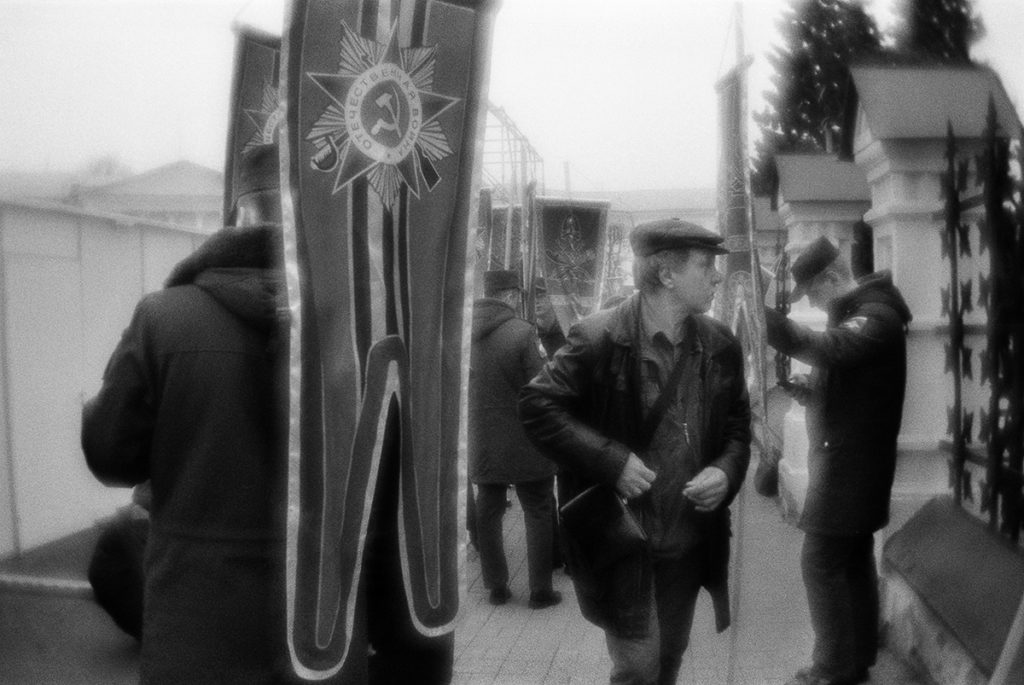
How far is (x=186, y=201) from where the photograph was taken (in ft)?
42.5

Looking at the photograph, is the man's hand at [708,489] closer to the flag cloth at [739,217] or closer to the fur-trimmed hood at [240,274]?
the flag cloth at [739,217]

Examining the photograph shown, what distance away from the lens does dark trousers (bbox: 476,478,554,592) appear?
6453 millimetres

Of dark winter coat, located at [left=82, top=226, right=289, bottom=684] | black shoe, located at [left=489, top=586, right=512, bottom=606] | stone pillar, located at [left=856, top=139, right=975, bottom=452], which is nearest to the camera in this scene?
dark winter coat, located at [left=82, top=226, right=289, bottom=684]

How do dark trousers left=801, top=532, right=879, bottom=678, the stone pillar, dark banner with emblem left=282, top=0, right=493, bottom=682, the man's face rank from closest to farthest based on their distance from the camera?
1. dark banner with emblem left=282, top=0, right=493, bottom=682
2. the man's face
3. dark trousers left=801, top=532, right=879, bottom=678
4. the stone pillar

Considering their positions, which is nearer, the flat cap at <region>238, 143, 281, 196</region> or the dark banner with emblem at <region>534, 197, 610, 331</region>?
the flat cap at <region>238, 143, 281, 196</region>

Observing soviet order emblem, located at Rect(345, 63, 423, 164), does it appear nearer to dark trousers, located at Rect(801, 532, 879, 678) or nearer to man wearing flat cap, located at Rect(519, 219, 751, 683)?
man wearing flat cap, located at Rect(519, 219, 751, 683)

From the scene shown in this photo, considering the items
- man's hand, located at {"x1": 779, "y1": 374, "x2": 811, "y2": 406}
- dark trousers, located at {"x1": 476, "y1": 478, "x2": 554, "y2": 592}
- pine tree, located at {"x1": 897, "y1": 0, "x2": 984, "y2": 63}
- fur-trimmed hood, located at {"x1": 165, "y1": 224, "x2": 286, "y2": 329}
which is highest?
pine tree, located at {"x1": 897, "y1": 0, "x2": 984, "y2": 63}

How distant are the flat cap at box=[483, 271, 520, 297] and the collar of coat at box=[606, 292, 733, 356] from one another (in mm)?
2992

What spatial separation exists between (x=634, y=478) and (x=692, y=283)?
2.07ft

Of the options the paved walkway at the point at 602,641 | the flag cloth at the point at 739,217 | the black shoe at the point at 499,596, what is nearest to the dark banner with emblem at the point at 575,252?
the paved walkway at the point at 602,641

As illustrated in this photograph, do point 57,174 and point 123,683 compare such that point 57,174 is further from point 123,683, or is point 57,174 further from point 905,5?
point 905,5

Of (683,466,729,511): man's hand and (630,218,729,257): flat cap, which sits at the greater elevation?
(630,218,729,257): flat cap

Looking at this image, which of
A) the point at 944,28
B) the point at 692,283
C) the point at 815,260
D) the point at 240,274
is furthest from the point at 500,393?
the point at 944,28

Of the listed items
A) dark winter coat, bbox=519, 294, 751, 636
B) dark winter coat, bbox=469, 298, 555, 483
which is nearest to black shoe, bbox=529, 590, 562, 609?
dark winter coat, bbox=469, 298, 555, 483
